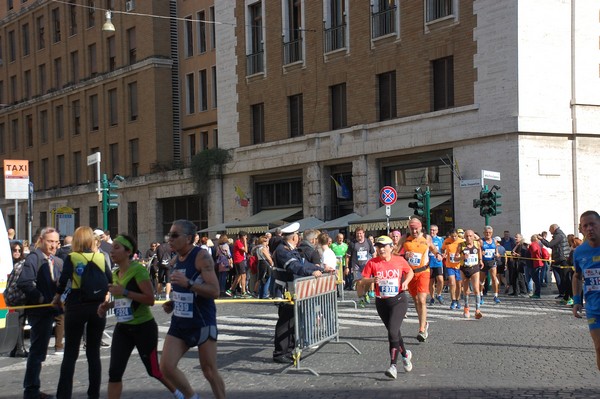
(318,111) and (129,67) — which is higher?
(129,67)

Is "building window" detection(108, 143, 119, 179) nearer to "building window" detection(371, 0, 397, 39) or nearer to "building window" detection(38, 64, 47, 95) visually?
"building window" detection(38, 64, 47, 95)

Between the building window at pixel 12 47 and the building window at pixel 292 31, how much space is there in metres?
29.3

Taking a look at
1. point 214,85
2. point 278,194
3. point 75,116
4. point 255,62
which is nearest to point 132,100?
point 214,85

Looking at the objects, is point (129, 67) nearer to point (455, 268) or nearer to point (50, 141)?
point (50, 141)

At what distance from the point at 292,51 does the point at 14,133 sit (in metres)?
30.0

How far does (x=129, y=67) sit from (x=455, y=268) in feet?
106

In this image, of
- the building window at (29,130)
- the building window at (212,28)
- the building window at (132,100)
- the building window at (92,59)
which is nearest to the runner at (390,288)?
the building window at (212,28)

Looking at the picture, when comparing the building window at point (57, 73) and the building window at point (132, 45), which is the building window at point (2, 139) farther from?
the building window at point (132, 45)

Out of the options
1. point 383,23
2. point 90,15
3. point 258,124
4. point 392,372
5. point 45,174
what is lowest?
point 392,372

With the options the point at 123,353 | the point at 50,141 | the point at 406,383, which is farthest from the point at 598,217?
the point at 50,141

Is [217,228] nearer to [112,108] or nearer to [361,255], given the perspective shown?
[112,108]

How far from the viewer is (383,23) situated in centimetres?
3425

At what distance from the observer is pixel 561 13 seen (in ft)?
99.1

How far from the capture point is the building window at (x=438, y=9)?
31578 millimetres
